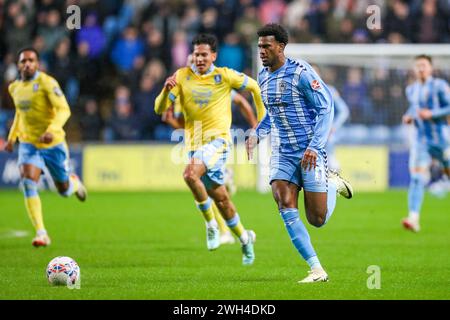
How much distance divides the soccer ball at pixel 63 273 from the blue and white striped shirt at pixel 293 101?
7.21ft

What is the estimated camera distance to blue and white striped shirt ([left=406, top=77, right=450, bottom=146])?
616 inches

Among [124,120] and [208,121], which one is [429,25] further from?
[208,121]

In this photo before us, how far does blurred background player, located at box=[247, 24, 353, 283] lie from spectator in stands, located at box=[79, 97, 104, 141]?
14.4 metres

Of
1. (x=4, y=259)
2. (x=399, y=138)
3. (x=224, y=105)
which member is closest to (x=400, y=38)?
(x=399, y=138)

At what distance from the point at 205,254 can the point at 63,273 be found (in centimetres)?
332

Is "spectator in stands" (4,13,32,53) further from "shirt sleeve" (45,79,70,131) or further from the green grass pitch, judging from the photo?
"shirt sleeve" (45,79,70,131)

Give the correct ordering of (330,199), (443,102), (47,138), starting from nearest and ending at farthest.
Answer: (330,199)
(47,138)
(443,102)

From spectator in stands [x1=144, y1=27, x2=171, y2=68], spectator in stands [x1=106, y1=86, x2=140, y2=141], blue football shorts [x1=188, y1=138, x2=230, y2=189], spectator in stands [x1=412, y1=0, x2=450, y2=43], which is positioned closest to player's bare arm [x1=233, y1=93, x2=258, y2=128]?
blue football shorts [x1=188, y1=138, x2=230, y2=189]

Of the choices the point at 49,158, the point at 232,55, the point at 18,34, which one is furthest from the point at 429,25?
the point at 49,158

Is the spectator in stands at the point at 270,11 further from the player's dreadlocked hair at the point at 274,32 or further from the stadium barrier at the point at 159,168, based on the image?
the player's dreadlocked hair at the point at 274,32

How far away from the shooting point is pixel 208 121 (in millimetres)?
12156

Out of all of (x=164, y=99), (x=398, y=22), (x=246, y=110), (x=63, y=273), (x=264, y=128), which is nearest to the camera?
(x=63, y=273)

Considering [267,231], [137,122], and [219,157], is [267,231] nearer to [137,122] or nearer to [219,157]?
[219,157]

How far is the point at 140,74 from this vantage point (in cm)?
2383
